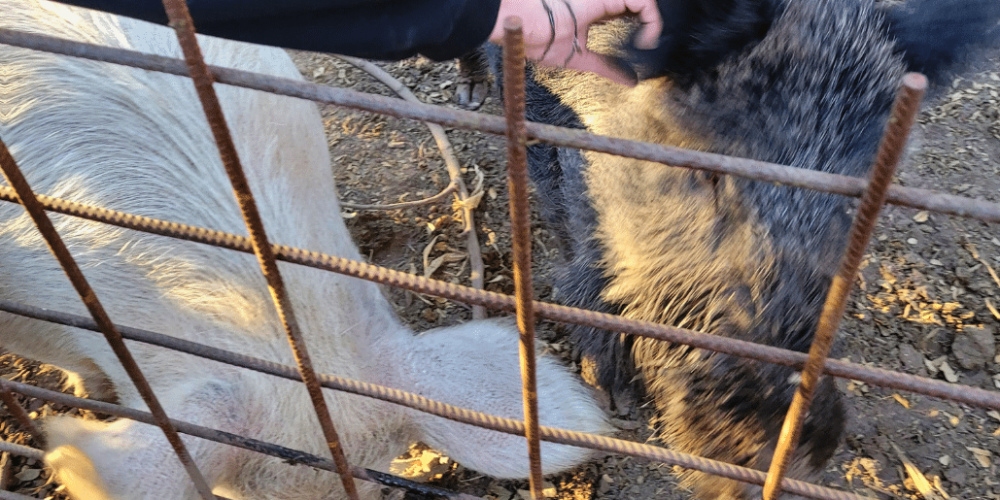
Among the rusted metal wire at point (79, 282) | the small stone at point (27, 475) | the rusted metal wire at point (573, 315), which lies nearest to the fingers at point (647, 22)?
the rusted metal wire at point (573, 315)

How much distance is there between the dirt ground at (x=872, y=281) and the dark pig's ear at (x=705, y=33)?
45 cm

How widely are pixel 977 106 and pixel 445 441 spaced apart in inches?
80.9

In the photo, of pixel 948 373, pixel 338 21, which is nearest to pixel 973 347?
pixel 948 373

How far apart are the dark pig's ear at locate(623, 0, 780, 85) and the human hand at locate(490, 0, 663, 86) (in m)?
0.11

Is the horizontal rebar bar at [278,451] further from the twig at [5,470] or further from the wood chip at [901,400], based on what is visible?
the wood chip at [901,400]

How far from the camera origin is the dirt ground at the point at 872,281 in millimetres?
1757

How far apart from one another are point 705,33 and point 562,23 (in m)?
0.42

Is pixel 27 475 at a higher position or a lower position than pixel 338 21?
lower

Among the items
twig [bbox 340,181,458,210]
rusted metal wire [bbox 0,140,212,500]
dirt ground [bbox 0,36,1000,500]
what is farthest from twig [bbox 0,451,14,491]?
twig [bbox 340,181,458,210]

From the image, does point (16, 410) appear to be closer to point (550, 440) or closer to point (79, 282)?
point (79, 282)

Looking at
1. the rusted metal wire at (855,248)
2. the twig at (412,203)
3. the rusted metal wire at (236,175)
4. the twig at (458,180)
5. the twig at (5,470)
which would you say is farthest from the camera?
the twig at (412,203)

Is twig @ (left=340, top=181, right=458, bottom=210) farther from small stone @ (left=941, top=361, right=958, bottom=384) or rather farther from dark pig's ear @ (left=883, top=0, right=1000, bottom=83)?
small stone @ (left=941, top=361, right=958, bottom=384)

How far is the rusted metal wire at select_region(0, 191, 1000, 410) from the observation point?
70cm

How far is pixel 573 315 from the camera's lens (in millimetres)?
754
